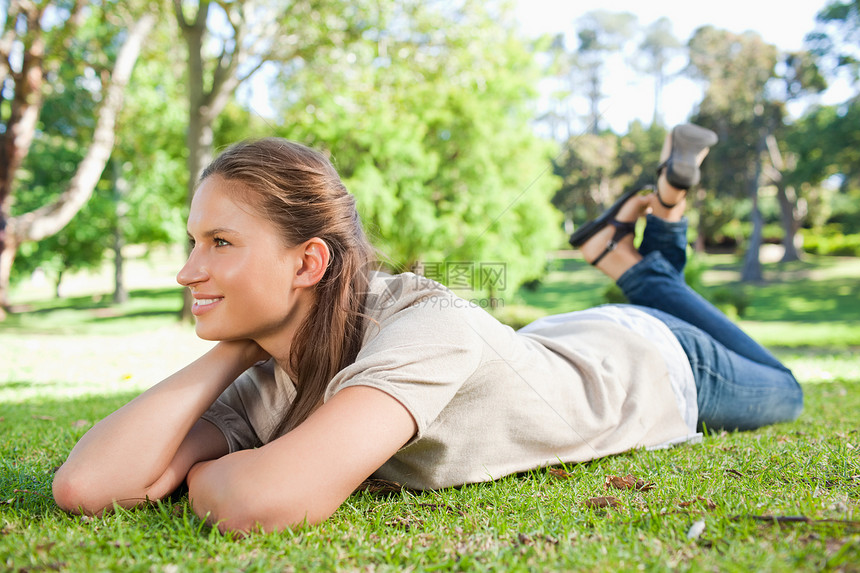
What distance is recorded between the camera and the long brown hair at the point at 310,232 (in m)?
2.05

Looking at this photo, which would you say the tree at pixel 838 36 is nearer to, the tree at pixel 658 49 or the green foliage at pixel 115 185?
the tree at pixel 658 49

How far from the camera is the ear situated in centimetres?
208

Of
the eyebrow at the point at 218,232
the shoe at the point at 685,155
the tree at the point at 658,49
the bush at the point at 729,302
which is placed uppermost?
the tree at the point at 658,49

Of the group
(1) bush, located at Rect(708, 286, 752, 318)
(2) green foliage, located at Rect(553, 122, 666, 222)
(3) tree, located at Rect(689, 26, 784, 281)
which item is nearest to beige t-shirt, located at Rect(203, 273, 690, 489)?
(1) bush, located at Rect(708, 286, 752, 318)

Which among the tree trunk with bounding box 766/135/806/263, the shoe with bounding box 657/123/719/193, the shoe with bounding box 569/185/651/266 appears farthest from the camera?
the tree trunk with bounding box 766/135/806/263

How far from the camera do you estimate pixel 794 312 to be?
18922mm

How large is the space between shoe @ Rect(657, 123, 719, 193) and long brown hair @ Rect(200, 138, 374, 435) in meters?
2.22

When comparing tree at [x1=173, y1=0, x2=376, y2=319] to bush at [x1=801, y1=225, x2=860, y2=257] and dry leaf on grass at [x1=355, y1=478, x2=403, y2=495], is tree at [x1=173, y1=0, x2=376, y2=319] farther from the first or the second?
bush at [x1=801, y1=225, x2=860, y2=257]

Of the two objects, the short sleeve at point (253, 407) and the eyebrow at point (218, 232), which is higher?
the eyebrow at point (218, 232)

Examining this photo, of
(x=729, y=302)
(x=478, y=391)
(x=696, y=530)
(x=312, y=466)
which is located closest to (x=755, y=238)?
(x=729, y=302)

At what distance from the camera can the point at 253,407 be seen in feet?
7.75

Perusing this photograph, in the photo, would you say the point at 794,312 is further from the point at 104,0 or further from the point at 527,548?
the point at 527,548

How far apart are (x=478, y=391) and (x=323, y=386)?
1.63ft

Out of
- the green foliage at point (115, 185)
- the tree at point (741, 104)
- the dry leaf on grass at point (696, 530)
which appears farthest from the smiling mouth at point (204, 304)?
the tree at point (741, 104)
